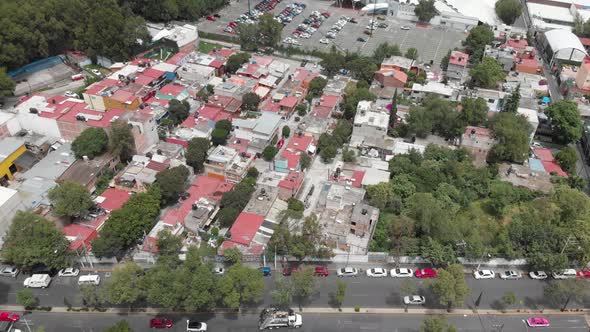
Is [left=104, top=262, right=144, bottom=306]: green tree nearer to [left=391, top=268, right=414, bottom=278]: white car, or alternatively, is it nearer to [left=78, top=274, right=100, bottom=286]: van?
[left=78, top=274, right=100, bottom=286]: van

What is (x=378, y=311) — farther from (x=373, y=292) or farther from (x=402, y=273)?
(x=402, y=273)

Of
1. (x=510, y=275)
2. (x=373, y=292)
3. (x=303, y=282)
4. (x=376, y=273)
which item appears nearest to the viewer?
(x=303, y=282)

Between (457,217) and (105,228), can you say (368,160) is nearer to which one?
(457,217)

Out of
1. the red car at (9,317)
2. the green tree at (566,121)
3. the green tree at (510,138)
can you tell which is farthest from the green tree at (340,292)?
the green tree at (566,121)

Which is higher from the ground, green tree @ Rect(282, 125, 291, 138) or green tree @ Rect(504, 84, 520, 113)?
green tree @ Rect(504, 84, 520, 113)

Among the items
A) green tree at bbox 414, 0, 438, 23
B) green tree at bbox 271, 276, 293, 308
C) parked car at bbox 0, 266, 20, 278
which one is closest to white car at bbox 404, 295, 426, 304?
green tree at bbox 271, 276, 293, 308

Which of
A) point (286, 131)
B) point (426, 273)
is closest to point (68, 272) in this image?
point (286, 131)
